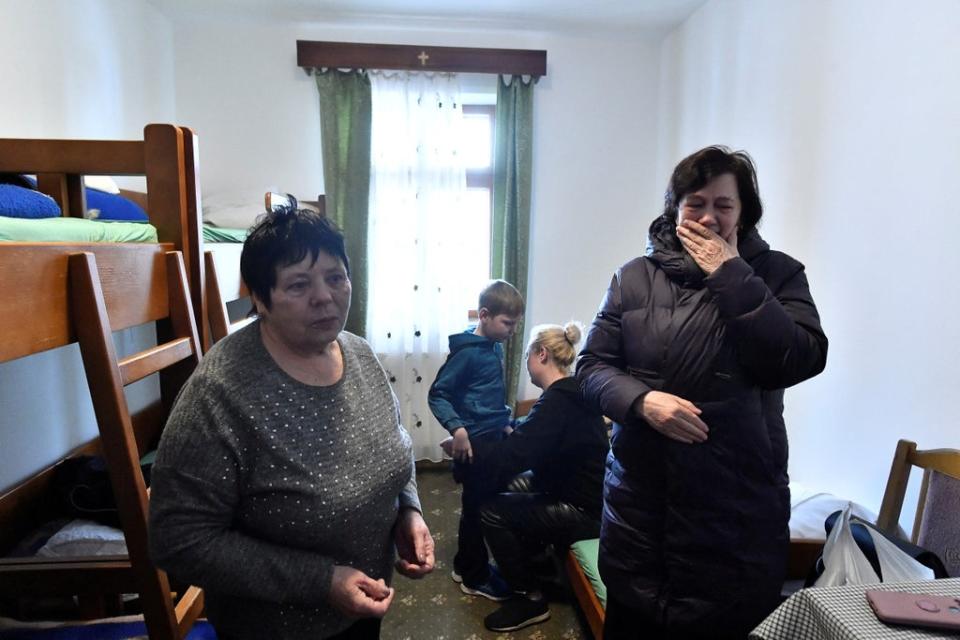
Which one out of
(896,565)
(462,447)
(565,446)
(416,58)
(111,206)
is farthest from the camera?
(416,58)

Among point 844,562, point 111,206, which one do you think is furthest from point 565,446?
point 111,206

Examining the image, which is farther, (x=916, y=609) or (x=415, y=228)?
(x=415, y=228)

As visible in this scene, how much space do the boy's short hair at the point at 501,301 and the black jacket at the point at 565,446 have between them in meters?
0.36

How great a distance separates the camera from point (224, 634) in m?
0.87

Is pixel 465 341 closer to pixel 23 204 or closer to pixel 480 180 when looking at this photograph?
pixel 23 204

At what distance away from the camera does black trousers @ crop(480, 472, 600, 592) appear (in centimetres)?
180

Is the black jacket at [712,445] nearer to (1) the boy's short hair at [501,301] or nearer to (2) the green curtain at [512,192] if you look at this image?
(1) the boy's short hair at [501,301]

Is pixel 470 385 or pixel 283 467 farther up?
pixel 283 467

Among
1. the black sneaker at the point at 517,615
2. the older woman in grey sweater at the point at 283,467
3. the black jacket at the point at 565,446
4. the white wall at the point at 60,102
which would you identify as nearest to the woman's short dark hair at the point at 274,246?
the older woman in grey sweater at the point at 283,467

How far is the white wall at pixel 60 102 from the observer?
1.69 metres

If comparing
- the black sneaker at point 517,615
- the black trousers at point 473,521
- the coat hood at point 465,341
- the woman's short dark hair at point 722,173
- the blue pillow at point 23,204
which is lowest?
the black sneaker at point 517,615

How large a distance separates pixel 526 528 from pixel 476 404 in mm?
476

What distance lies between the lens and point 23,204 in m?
1.03

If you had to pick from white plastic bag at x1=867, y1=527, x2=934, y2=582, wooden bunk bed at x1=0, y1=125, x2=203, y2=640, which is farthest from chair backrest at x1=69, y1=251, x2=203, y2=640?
white plastic bag at x1=867, y1=527, x2=934, y2=582
